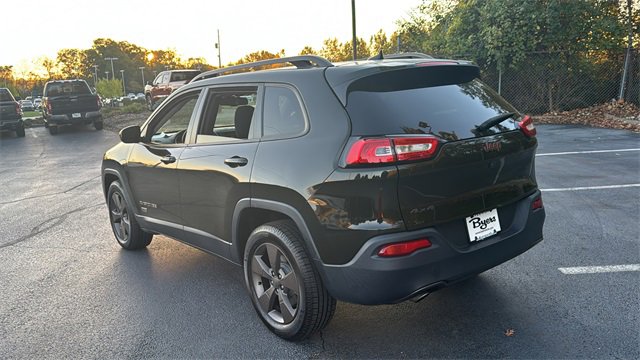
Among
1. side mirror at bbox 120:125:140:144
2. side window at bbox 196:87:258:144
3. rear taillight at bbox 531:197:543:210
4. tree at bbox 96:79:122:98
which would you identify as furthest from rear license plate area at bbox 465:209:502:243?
tree at bbox 96:79:122:98

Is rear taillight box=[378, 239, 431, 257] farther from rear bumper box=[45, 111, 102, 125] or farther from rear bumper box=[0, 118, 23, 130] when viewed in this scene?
rear bumper box=[0, 118, 23, 130]

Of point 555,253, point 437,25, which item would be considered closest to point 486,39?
point 437,25

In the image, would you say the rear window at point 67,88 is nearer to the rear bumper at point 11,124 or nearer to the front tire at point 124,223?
the rear bumper at point 11,124

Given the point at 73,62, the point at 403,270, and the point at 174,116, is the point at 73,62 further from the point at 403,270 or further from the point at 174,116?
the point at 403,270

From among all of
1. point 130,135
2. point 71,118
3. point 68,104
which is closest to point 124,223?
point 130,135

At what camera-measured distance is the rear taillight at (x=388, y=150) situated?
2686 mm

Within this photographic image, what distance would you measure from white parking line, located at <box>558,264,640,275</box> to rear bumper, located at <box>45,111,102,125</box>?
741 inches

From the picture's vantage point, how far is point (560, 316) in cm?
338

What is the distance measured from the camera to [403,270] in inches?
106

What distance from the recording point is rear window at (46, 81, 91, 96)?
63.0 feet

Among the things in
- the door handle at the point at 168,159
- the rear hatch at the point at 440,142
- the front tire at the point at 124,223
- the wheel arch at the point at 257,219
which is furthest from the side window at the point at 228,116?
the front tire at the point at 124,223

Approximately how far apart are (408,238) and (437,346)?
0.86 metres

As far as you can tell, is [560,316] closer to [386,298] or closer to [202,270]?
[386,298]

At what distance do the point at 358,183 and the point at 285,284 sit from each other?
932mm
